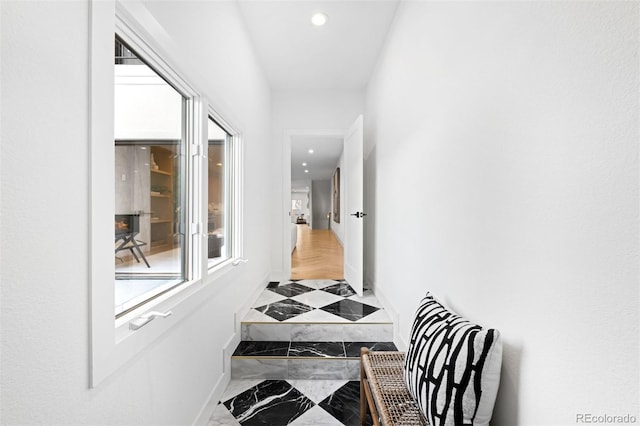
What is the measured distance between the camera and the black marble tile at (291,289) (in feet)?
10.4

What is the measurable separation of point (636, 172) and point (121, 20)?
146cm

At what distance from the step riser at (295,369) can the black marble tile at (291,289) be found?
3.31 feet

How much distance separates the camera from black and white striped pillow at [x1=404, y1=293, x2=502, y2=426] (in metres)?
0.93

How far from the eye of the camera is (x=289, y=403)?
1.85 m

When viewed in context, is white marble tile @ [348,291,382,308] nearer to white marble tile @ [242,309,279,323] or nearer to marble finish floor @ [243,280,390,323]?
marble finish floor @ [243,280,390,323]

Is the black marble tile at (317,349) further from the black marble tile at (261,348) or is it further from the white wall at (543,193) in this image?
the white wall at (543,193)

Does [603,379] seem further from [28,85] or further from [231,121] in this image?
[231,121]

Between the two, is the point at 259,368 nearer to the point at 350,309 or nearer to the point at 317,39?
the point at 350,309

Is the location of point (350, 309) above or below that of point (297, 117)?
below

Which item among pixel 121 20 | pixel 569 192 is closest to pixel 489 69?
pixel 569 192

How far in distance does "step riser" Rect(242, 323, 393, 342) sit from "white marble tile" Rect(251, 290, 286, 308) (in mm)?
391

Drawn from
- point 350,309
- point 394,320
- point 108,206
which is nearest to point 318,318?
point 350,309

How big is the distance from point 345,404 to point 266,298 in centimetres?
137

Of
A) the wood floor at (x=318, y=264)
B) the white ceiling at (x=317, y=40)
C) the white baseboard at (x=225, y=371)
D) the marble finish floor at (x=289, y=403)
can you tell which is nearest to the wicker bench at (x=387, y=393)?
the marble finish floor at (x=289, y=403)
